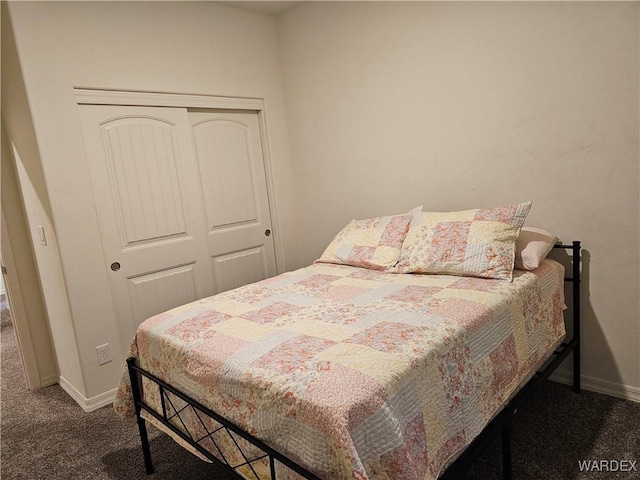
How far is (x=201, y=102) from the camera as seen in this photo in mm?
2955

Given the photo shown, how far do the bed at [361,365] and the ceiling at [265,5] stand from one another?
1.99m

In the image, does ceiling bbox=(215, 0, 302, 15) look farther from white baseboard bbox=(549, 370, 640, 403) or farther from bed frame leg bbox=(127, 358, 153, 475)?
white baseboard bbox=(549, 370, 640, 403)

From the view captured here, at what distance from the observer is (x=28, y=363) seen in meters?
2.90

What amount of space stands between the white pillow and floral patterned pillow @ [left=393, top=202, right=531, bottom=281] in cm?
10

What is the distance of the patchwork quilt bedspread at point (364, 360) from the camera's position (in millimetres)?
1133

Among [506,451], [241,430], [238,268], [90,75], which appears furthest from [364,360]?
[90,75]

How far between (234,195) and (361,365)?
7.31 ft

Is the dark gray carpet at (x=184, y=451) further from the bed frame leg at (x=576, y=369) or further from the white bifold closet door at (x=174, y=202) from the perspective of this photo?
the white bifold closet door at (x=174, y=202)

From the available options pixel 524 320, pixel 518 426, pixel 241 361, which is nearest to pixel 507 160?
pixel 524 320

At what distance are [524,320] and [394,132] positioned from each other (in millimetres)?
1507

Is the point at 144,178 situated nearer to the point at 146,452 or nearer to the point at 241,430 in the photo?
the point at 146,452

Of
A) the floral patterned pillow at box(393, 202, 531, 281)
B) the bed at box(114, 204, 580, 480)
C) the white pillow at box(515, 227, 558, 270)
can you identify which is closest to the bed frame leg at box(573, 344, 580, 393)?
the bed at box(114, 204, 580, 480)

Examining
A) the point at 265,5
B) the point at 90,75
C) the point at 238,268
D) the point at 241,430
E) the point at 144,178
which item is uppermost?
the point at 265,5

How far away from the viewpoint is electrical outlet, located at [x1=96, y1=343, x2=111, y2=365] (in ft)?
8.42
